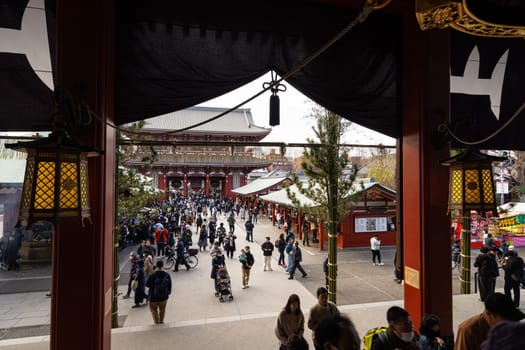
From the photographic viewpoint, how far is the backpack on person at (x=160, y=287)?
19.9 feet

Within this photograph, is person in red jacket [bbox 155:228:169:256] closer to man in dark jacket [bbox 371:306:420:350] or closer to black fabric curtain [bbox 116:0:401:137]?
black fabric curtain [bbox 116:0:401:137]

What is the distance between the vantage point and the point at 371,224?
14.8 m

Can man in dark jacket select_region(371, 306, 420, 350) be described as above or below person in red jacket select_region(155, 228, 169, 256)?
above

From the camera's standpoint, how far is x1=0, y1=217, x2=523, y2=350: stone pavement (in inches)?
192

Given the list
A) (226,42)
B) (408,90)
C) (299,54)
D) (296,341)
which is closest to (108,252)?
(296,341)

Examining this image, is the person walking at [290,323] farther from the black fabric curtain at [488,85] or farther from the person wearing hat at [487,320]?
the black fabric curtain at [488,85]

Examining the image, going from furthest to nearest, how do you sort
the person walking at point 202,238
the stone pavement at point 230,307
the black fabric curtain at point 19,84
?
the person walking at point 202,238, the stone pavement at point 230,307, the black fabric curtain at point 19,84

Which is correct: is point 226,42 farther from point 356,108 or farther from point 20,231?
point 20,231

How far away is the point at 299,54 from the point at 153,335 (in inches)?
203

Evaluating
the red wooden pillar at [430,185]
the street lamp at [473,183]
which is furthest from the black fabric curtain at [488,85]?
the street lamp at [473,183]

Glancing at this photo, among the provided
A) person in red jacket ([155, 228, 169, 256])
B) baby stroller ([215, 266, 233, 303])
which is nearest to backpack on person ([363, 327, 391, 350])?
baby stroller ([215, 266, 233, 303])

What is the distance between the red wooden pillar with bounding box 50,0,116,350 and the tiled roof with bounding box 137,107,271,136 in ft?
90.0

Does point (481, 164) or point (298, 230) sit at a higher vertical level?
point (481, 164)

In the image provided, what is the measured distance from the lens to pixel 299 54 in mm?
3939
